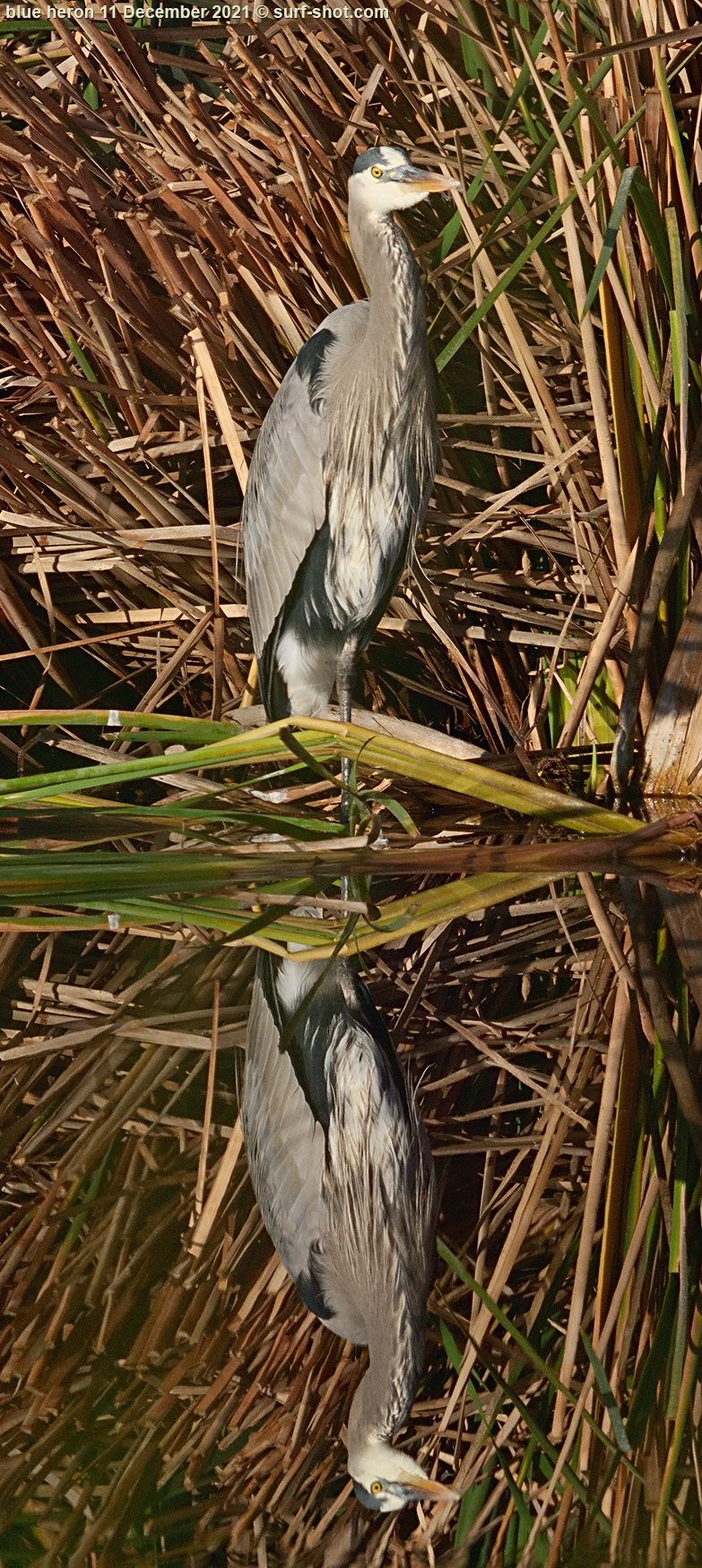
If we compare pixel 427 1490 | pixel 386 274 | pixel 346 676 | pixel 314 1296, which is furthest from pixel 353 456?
pixel 427 1490

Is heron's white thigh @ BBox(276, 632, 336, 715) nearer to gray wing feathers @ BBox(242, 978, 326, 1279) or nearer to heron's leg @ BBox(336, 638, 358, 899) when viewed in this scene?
heron's leg @ BBox(336, 638, 358, 899)

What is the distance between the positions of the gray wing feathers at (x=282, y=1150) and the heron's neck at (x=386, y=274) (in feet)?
5.32

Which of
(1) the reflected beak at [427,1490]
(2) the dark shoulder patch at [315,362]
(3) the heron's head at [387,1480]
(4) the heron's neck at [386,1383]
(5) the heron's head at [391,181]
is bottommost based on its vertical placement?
(4) the heron's neck at [386,1383]

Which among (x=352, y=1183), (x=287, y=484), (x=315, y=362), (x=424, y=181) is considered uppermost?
(x=424, y=181)

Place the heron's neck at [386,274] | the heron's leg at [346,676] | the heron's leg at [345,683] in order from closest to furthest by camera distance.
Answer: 1. the heron's neck at [386,274]
2. the heron's leg at [345,683]
3. the heron's leg at [346,676]

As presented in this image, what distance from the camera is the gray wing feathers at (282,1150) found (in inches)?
57.6

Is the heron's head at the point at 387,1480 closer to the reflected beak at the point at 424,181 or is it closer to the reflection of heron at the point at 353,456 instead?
the reflection of heron at the point at 353,456

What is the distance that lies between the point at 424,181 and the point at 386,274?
0.66ft

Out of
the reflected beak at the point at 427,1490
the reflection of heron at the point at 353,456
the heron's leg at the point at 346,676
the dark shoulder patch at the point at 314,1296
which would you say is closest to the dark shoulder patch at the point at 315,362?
the reflection of heron at the point at 353,456

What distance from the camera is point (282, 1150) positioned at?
1.62 metres

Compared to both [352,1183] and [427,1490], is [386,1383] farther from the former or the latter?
[352,1183]

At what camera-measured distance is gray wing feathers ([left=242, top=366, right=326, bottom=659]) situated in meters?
3.06

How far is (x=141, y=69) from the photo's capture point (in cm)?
340

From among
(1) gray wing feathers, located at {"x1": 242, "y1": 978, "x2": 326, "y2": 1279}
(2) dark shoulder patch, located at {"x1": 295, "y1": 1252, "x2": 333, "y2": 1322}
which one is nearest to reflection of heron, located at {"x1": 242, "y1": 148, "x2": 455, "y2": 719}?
(1) gray wing feathers, located at {"x1": 242, "y1": 978, "x2": 326, "y2": 1279}
